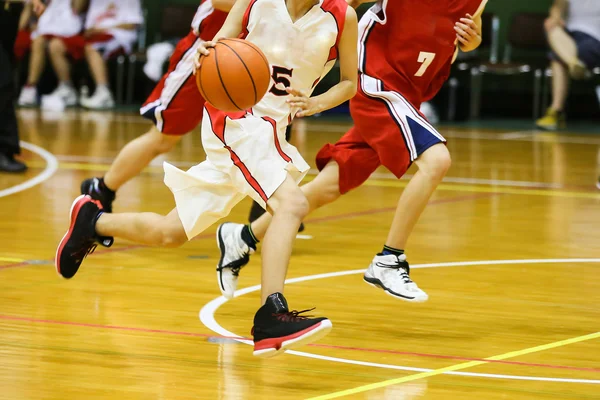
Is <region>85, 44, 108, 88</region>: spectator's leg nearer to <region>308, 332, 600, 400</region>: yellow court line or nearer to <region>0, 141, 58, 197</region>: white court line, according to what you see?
<region>0, 141, 58, 197</region>: white court line

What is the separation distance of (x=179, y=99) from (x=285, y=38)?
1.94 metres

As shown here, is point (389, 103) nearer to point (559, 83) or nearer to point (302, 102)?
point (302, 102)

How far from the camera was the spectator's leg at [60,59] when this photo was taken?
14484mm

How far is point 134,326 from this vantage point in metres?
4.53

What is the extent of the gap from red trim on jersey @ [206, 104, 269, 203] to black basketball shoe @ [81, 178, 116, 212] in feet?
6.71

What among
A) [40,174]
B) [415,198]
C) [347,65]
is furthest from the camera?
[40,174]

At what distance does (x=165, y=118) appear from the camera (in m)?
6.37

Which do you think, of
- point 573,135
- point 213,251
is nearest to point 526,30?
point 573,135

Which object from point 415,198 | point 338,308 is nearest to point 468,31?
point 415,198

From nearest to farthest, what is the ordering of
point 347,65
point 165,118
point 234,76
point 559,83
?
1. point 234,76
2. point 347,65
3. point 165,118
4. point 559,83

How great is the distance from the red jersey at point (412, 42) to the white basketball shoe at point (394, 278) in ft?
2.60

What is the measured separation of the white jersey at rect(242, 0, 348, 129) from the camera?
14.6 feet

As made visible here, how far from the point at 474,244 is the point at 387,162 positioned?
1.53 m

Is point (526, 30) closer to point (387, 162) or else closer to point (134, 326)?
point (387, 162)
